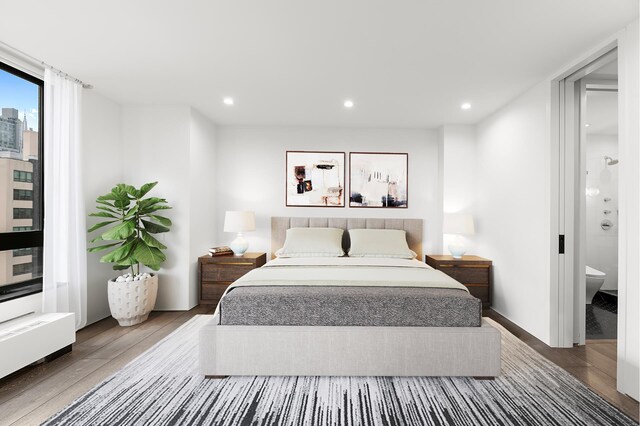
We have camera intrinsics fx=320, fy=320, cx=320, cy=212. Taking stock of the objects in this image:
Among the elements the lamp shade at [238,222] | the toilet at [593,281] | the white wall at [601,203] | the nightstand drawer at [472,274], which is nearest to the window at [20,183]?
the lamp shade at [238,222]

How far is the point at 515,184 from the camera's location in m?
3.42

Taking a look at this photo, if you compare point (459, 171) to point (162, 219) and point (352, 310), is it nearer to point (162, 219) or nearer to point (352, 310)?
point (352, 310)

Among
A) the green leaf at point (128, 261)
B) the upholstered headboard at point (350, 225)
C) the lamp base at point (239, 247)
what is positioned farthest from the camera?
the upholstered headboard at point (350, 225)

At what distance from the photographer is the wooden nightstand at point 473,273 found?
154 inches

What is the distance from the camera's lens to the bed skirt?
2.21 m

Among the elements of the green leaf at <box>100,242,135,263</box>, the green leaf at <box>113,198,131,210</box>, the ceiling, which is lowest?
the green leaf at <box>100,242,135,263</box>

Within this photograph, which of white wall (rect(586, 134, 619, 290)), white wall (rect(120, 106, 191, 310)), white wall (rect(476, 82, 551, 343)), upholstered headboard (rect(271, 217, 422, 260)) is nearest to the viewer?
white wall (rect(476, 82, 551, 343))

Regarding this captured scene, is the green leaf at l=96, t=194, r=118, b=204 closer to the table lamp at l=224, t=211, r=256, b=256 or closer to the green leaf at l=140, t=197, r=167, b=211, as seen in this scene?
the green leaf at l=140, t=197, r=167, b=211

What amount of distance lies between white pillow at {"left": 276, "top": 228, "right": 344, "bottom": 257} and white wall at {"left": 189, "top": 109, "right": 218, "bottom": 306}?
1.02 meters

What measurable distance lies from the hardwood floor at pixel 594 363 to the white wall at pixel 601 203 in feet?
7.43

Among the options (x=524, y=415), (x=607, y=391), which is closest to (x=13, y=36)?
(x=524, y=415)

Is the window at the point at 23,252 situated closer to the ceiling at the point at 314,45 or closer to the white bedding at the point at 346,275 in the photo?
the ceiling at the point at 314,45

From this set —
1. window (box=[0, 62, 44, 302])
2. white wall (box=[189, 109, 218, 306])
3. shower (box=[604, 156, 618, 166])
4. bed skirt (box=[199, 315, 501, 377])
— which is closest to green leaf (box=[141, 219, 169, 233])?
white wall (box=[189, 109, 218, 306])

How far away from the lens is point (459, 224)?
13.3 feet
